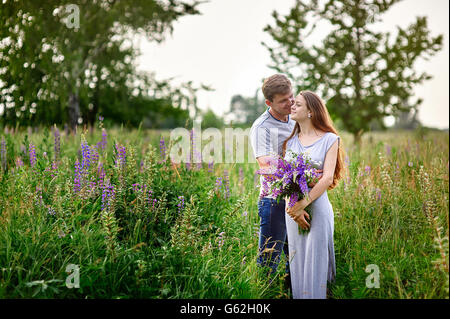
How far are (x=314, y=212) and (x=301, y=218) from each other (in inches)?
5.2

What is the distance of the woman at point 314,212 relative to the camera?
293 centimetres

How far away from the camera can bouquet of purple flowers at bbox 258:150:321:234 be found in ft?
9.12

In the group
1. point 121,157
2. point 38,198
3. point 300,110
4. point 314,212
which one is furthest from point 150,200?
point 300,110

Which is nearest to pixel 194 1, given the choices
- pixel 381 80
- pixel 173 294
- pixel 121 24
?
pixel 121 24

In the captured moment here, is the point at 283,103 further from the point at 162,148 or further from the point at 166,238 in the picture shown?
the point at 162,148

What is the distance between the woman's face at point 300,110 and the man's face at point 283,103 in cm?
16

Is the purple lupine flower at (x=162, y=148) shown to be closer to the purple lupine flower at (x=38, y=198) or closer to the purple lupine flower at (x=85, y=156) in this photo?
the purple lupine flower at (x=85, y=156)

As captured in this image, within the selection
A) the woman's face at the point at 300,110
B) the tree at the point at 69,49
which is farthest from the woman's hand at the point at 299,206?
the tree at the point at 69,49

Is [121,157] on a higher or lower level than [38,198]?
higher

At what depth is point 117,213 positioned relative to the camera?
11.8 ft

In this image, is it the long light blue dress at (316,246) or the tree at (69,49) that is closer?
the long light blue dress at (316,246)

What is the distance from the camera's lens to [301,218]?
9.64 ft
